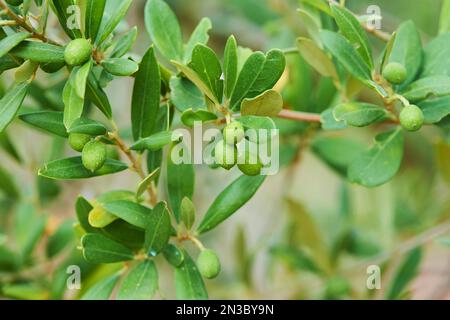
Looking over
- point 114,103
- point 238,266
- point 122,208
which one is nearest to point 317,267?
point 238,266

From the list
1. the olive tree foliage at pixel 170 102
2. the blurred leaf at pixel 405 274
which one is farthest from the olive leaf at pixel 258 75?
the blurred leaf at pixel 405 274

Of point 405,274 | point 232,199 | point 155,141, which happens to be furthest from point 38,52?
point 405,274

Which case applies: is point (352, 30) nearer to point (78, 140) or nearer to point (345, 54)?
point (345, 54)
